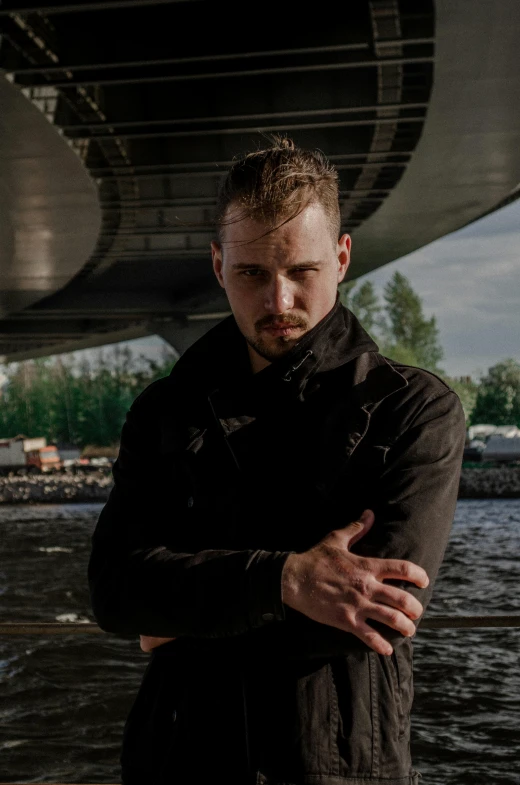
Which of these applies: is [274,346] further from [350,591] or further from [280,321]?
[350,591]

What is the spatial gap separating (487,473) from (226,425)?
223 feet

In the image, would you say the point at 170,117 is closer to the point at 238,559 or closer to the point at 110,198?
the point at 110,198

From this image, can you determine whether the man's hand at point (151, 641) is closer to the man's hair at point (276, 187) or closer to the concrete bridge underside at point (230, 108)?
the man's hair at point (276, 187)

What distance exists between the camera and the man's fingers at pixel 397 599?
171 centimetres

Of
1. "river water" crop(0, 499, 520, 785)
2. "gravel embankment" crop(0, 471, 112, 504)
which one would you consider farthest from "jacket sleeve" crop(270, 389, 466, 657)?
"gravel embankment" crop(0, 471, 112, 504)

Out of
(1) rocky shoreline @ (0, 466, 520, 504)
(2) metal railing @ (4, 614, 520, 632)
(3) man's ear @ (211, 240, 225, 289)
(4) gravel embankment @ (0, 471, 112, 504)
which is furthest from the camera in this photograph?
(1) rocky shoreline @ (0, 466, 520, 504)

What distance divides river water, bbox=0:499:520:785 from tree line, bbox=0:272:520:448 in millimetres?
37269

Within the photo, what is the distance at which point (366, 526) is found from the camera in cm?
180

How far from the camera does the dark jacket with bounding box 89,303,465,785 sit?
5.62 ft

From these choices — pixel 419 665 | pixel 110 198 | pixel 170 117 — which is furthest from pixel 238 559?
pixel 419 665

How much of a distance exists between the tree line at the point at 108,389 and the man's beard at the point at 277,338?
7338cm

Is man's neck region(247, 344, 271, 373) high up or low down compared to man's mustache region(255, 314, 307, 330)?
down

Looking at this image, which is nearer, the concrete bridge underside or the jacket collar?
the jacket collar

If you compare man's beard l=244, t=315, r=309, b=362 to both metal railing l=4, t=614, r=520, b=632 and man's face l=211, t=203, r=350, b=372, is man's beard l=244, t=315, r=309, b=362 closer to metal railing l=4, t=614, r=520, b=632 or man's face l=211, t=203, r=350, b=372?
man's face l=211, t=203, r=350, b=372
